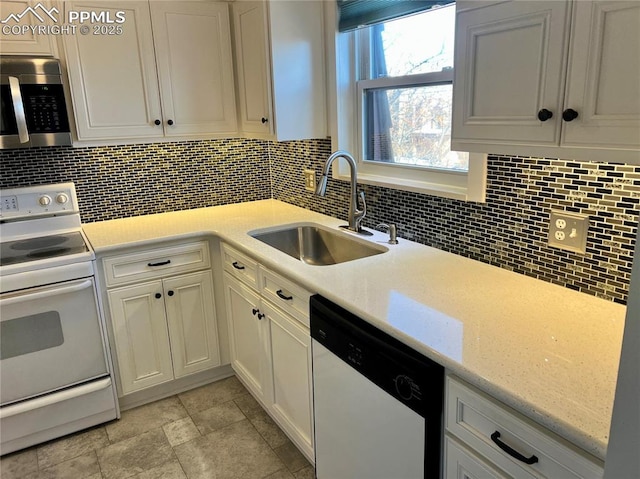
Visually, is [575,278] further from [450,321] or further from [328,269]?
[328,269]

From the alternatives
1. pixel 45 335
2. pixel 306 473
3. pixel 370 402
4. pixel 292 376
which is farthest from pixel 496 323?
pixel 45 335

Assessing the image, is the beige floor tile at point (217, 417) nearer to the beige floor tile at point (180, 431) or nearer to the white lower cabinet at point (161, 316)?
the beige floor tile at point (180, 431)

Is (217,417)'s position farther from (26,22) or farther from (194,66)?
(26,22)

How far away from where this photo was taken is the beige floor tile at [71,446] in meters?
2.11

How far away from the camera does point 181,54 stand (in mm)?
2447

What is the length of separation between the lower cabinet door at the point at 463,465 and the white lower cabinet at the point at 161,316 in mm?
1593

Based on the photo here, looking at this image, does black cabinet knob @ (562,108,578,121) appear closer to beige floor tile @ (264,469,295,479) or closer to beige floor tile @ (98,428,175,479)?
beige floor tile @ (264,469,295,479)

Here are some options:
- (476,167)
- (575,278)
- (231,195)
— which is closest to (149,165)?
(231,195)

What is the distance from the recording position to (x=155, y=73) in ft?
7.86

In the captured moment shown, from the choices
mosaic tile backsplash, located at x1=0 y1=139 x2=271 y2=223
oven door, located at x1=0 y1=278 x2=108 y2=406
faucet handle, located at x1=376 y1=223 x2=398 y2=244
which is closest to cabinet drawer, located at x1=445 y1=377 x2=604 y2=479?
faucet handle, located at x1=376 y1=223 x2=398 y2=244

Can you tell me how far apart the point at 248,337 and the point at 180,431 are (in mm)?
550

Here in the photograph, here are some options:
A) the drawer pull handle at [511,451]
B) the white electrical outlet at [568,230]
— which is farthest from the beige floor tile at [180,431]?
the white electrical outlet at [568,230]

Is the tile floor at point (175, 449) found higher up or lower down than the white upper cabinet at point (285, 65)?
lower down

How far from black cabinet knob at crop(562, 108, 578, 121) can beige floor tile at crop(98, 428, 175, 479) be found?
2.01m
